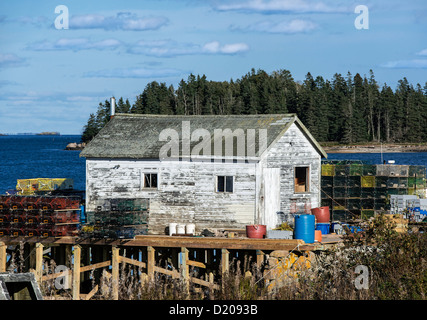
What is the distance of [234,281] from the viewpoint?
1358cm

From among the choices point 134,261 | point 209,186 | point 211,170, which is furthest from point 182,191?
point 134,261

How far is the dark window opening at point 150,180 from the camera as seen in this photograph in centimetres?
2888

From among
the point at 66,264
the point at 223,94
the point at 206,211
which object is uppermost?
the point at 223,94

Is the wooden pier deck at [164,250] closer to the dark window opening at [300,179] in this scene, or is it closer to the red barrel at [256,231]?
the red barrel at [256,231]

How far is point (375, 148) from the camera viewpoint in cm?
14288

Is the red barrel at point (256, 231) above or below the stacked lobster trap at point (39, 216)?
below

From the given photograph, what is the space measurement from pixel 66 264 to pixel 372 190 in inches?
554

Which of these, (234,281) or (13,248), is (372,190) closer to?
(13,248)

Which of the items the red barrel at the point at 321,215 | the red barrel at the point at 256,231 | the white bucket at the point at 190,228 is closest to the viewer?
the red barrel at the point at 256,231

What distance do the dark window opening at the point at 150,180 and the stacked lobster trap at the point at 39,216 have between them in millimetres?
3202

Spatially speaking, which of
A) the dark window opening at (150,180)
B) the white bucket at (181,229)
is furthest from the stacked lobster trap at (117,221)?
the dark window opening at (150,180)

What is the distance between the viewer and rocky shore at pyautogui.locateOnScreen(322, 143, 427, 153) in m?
141

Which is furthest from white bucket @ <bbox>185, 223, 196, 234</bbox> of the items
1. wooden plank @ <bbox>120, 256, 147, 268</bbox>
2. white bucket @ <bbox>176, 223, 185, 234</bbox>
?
wooden plank @ <bbox>120, 256, 147, 268</bbox>
